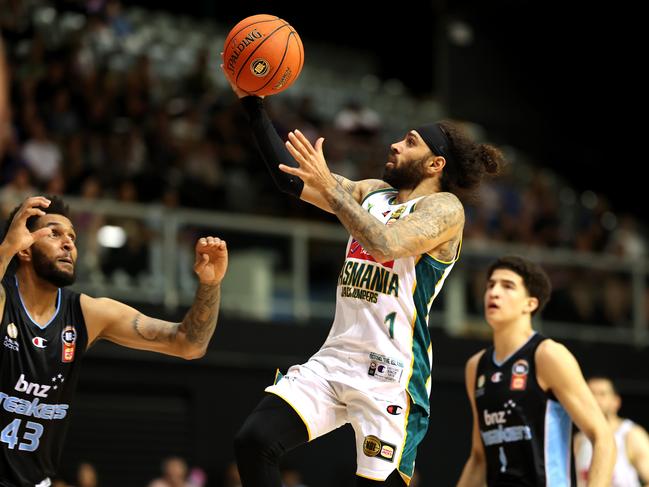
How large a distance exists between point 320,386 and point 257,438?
0.42 m

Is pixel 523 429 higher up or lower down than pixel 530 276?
lower down

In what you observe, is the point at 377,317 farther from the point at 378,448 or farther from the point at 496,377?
the point at 496,377

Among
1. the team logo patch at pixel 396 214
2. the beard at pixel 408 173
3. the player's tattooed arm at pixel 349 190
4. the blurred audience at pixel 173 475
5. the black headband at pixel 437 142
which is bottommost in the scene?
the blurred audience at pixel 173 475

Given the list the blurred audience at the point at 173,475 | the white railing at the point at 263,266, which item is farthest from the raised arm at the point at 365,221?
the blurred audience at the point at 173,475

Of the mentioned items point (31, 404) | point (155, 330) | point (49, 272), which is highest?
point (49, 272)

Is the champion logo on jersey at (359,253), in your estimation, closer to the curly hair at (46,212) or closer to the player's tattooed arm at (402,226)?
the player's tattooed arm at (402,226)

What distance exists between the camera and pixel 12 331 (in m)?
5.47

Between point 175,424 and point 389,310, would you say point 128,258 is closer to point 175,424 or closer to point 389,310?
point 175,424

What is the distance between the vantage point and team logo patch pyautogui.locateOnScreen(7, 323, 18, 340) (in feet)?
17.9

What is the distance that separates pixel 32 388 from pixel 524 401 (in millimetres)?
2743

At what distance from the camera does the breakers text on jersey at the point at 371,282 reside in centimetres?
538

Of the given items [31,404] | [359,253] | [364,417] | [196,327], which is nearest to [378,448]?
[364,417]

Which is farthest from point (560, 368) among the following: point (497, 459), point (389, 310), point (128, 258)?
point (128, 258)

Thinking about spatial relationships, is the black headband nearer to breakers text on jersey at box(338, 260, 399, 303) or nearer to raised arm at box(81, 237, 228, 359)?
breakers text on jersey at box(338, 260, 399, 303)
